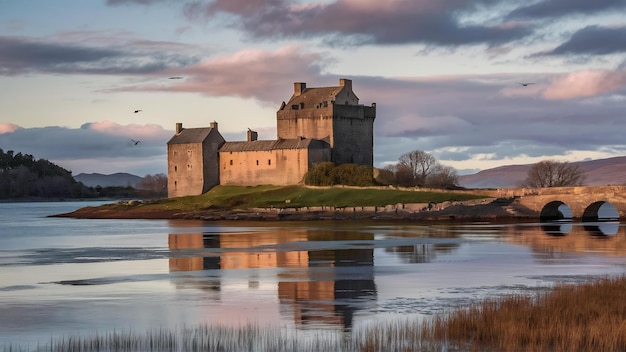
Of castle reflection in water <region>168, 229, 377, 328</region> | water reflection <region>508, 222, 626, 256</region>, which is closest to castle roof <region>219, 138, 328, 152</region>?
water reflection <region>508, 222, 626, 256</region>

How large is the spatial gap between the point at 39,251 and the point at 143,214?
170ft

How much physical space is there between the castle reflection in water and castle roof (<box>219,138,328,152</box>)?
38.0m

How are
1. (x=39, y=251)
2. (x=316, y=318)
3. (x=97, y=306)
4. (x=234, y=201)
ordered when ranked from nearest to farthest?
1. (x=316, y=318)
2. (x=97, y=306)
3. (x=39, y=251)
4. (x=234, y=201)

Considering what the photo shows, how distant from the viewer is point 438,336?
1880 cm

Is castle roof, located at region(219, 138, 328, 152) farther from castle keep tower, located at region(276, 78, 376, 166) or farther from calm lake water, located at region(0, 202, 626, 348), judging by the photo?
calm lake water, located at region(0, 202, 626, 348)

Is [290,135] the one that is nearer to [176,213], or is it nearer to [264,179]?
[264,179]

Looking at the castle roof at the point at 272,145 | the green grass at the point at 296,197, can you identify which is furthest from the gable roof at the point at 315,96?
the green grass at the point at 296,197

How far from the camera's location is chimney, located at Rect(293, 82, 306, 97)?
107m

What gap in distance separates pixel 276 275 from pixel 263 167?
6950 centimetres

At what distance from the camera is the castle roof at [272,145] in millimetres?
98688

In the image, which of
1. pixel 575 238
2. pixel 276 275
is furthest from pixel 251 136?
pixel 276 275

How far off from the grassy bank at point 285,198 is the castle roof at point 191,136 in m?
5.85

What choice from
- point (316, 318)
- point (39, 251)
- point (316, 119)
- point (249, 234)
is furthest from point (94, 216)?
point (316, 318)

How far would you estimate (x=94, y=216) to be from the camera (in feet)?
336
